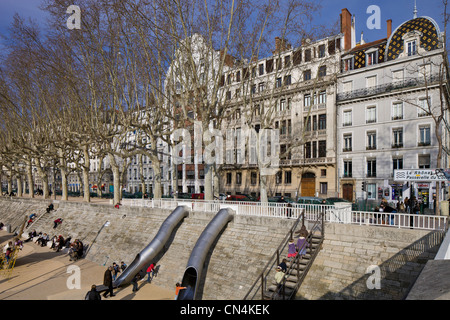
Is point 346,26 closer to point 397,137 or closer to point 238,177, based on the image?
point 397,137

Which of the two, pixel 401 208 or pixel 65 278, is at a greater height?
pixel 401 208

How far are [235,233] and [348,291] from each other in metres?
6.37

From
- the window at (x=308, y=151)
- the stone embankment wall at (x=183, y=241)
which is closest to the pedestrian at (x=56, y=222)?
the stone embankment wall at (x=183, y=241)

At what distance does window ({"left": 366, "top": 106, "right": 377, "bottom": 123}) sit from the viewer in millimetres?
31516

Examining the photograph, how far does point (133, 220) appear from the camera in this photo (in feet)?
69.5

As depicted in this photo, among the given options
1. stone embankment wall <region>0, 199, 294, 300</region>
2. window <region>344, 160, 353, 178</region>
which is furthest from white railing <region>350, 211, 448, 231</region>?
window <region>344, 160, 353, 178</region>

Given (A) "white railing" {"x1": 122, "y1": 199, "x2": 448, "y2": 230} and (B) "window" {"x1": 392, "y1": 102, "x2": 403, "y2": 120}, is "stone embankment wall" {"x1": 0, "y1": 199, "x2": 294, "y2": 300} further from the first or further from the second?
(B) "window" {"x1": 392, "y1": 102, "x2": 403, "y2": 120}

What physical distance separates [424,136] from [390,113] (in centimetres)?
388

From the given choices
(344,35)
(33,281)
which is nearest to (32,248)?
(33,281)

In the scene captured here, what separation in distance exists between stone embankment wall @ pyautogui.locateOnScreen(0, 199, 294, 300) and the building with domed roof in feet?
58.3

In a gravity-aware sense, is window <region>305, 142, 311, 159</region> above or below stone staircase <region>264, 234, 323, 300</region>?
above

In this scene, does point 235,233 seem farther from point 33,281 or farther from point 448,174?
point 33,281

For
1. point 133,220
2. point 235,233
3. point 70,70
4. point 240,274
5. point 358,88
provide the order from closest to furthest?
point 240,274
point 235,233
point 133,220
point 70,70
point 358,88

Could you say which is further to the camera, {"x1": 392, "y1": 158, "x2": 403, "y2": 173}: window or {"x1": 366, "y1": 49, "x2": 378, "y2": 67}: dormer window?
{"x1": 366, "y1": 49, "x2": 378, "y2": 67}: dormer window
